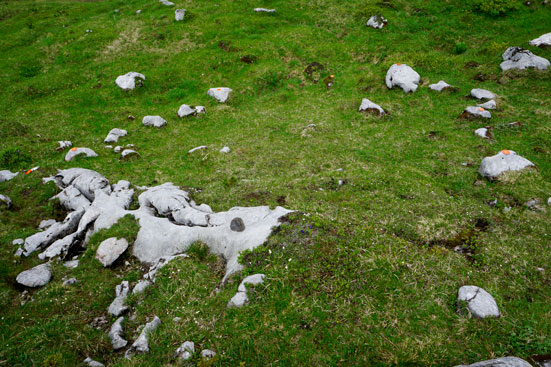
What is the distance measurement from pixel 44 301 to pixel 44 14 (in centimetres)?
7036

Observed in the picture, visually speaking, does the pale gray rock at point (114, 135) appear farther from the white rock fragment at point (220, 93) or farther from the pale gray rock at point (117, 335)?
the pale gray rock at point (117, 335)

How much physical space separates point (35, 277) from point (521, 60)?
4263 centimetres

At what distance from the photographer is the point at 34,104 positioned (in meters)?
33.9

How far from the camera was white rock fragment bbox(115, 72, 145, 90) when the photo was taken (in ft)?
116

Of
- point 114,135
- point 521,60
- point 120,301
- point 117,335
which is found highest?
point 521,60

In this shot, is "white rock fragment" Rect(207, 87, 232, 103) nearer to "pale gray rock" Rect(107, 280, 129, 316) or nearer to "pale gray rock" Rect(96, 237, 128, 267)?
"pale gray rock" Rect(96, 237, 128, 267)

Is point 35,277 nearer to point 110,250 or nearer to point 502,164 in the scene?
point 110,250

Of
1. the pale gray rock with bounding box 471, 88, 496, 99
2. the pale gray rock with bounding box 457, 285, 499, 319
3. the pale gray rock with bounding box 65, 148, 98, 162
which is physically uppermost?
the pale gray rock with bounding box 457, 285, 499, 319

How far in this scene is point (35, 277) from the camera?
1188 cm

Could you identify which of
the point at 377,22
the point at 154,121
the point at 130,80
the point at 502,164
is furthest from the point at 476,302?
the point at 377,22

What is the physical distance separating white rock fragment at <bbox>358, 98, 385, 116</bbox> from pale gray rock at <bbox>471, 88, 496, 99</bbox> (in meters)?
8.87

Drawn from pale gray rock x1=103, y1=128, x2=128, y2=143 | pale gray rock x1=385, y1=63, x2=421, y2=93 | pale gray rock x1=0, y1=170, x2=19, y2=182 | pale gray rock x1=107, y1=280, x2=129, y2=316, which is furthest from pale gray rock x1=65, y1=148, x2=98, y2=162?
pale gray rock x1=385, y1=63, x2=421, y2=93

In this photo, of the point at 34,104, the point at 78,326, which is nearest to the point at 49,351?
the point at 78,326

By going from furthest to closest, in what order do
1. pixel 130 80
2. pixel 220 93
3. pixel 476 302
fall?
pixel 130 80 → pixel 220 93 → pixel 476 302
